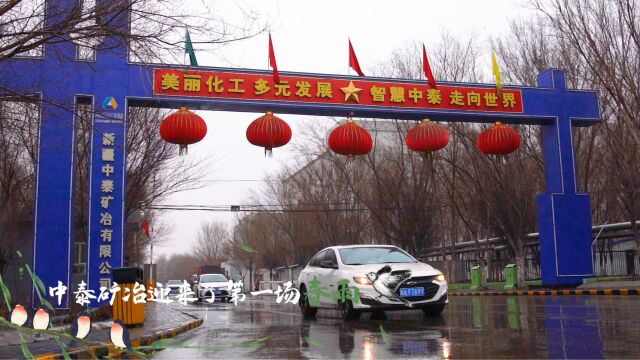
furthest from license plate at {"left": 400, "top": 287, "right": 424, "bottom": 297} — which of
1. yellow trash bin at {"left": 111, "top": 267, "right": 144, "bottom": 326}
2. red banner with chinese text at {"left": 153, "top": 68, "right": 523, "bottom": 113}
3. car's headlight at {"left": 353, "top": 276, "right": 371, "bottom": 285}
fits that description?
red banner with chinese text at {"left": 153, "top": 68, "right": 523, "bottom": 113}

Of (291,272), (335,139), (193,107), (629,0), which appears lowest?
(291,272)

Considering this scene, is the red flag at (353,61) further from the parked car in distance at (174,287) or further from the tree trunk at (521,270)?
the tree trunk at (521,270)

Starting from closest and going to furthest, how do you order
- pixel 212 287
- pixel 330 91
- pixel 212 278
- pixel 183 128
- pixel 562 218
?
pixel 183 128 → pixel 330 91 → pixel 562 218 → pixel 212 287 → pixel 212 278

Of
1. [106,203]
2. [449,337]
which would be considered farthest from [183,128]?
[449,337]

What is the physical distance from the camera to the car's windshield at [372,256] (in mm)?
11109

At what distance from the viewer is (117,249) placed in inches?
Answer: 578

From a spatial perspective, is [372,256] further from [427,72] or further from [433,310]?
[427,72]

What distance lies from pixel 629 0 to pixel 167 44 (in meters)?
13.5

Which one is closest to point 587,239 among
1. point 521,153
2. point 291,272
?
point 521,153

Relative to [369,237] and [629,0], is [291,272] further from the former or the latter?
[629,0]

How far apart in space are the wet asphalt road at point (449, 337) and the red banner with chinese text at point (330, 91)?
734 cm

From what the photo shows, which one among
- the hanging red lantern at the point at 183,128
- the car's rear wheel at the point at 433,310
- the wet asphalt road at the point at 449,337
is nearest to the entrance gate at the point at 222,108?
the hanging red lantern at the point at 183,128

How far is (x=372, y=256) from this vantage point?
1135 cm

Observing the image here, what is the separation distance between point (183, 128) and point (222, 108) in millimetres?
3321
